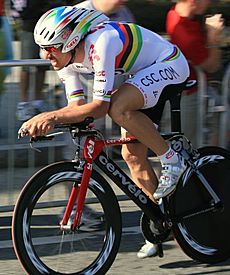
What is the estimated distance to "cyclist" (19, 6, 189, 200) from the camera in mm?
5039

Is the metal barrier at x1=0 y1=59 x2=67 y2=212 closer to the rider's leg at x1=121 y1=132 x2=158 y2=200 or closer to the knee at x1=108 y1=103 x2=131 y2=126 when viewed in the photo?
the rider's leg at x1=121 y1=132 x2=158 y2=200

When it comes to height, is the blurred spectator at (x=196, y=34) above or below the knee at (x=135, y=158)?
above

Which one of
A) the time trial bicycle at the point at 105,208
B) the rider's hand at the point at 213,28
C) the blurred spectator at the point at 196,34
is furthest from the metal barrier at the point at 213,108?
the time trial bicycle at the point at 105,208

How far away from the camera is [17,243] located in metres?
5.09

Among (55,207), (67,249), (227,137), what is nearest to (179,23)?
(227,137)

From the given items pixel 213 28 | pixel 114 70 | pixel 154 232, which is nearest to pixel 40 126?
pixel 114 70

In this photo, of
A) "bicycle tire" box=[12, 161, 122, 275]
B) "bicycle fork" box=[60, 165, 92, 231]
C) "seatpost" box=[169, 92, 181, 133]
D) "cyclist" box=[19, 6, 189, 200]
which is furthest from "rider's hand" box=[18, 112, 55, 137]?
"seatpost" box=[169, 92, 181, 133]

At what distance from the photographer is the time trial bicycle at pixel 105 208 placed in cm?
513

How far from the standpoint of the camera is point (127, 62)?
17.4ft

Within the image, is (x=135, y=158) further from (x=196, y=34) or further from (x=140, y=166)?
(x=196, y=34)

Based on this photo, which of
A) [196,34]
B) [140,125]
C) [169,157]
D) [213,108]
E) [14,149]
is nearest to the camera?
[140,125]

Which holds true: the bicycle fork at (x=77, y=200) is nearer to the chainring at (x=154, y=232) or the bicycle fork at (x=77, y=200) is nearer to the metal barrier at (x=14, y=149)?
the chainring at (x=154, y=232)

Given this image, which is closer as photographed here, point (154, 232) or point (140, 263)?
point (154, 232)

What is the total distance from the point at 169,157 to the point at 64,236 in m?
0.81
